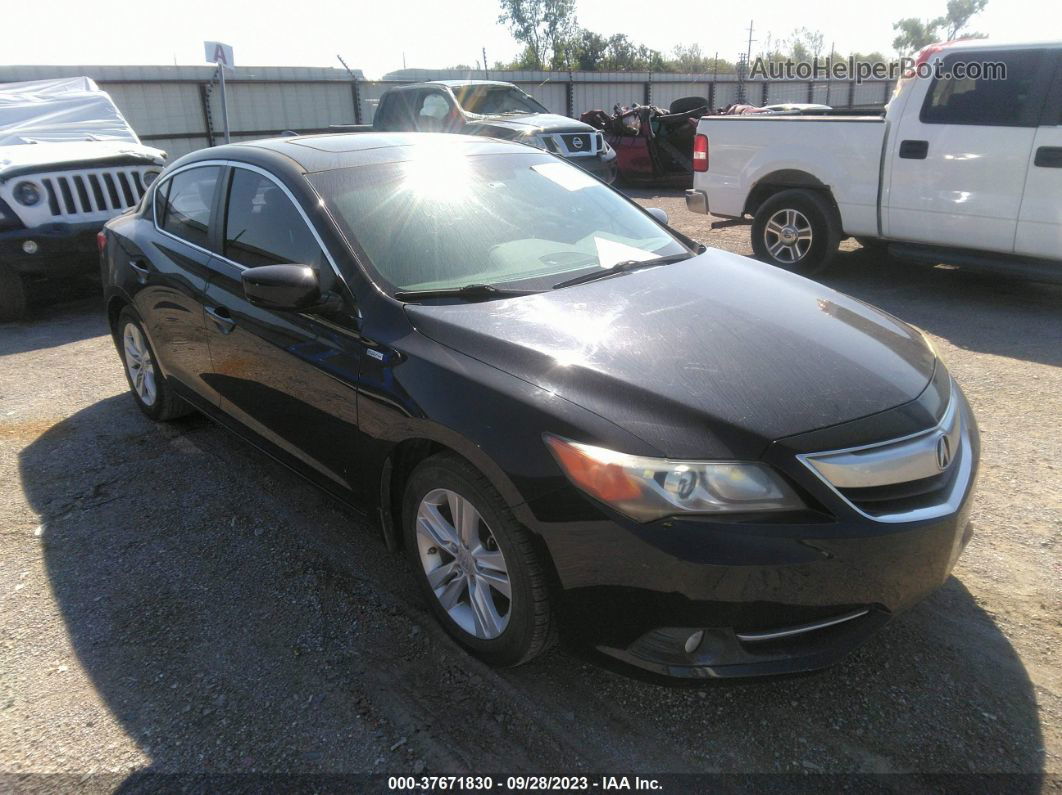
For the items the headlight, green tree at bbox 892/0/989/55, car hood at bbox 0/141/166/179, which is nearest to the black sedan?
Result: the headlight

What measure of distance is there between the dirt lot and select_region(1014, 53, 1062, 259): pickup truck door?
Result: 2.59 m

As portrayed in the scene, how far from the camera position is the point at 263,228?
3.49 metres

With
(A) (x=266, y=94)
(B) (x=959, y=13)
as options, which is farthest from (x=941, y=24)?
(A) (x=266, y=94)

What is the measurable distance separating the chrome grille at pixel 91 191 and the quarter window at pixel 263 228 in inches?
181

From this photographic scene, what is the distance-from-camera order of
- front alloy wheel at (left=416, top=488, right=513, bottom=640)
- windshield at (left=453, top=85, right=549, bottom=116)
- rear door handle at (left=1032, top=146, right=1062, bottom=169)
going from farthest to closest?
windshield at (left=453, top=85, right=549, bottom=116) → rear door handle at (left=1032, top=146, right=1062, bottom=169) → front alloy wheel at (left=416, top=488, right=513, bottom=640)

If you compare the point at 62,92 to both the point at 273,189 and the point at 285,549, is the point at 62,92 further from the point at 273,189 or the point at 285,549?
the point at 285,549

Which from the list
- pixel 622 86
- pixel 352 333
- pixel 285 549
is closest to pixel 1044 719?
pixel 352 333

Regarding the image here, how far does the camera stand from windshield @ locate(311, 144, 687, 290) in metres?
3.07

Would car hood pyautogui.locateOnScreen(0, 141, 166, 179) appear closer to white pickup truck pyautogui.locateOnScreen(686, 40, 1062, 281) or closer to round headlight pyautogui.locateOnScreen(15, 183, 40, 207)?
round headlight pyautogui.locateOnScreen(15, 183, 40, 207)

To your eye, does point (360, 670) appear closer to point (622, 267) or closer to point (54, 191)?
point (622, 267)

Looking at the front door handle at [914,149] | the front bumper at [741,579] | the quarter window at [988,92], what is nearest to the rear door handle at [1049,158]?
the quarter window at [988,92]

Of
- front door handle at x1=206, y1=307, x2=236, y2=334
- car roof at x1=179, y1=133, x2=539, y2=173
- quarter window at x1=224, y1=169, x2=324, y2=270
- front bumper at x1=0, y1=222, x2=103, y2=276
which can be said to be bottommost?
front bumper at x1=0, y1=222, x2=103, y2=276

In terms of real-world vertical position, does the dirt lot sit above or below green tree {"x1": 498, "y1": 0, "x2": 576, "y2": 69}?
below

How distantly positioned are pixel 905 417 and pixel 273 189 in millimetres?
2635
